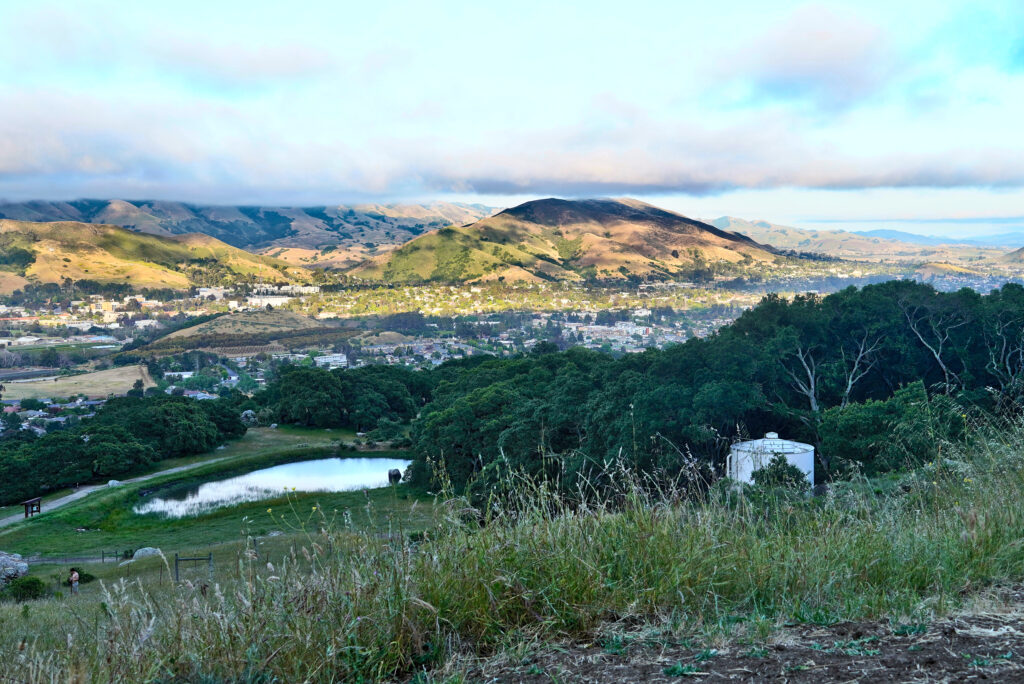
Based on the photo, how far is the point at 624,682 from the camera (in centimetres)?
253

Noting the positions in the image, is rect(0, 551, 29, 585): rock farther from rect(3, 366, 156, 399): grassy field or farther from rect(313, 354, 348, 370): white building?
rect(313, 354, 348, 370): white building

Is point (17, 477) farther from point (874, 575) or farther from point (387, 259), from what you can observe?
point (387, 259)

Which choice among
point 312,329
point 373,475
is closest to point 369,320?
point 312,329

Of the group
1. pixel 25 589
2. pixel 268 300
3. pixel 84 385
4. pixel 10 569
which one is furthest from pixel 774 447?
pixel 268 300

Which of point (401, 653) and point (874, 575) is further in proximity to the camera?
point (874, 575)

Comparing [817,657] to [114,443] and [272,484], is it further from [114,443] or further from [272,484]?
[114,443]

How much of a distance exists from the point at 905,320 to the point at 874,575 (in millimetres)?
26161

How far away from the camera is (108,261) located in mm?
170000

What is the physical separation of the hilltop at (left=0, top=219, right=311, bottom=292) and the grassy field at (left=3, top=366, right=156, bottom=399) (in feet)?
287

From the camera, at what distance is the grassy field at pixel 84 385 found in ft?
223

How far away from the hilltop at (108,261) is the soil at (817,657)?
176398mm

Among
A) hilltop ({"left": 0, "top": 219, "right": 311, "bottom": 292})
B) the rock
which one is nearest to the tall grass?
the rock

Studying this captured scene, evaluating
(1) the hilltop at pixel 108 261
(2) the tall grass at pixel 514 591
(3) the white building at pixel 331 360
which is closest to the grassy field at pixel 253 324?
(3) the white building at pixel 331 360

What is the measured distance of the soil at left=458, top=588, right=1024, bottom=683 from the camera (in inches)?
97.1
